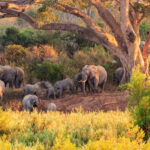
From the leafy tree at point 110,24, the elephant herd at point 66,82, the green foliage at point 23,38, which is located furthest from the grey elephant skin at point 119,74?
the green foliage at point 23,38

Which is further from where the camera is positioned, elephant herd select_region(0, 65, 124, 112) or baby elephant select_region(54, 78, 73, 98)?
baby elephant select_region(54, 78, 73, 98)

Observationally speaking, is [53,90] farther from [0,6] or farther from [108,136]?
[108,136]

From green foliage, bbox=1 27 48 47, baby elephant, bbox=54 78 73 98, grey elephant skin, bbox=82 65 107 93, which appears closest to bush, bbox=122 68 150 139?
baby elephant, bbox=54 78 73 98

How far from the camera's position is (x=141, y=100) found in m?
7.35

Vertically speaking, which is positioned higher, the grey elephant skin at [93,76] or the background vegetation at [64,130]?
the background vegetation at [64,130]

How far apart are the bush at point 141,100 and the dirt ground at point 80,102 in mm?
4990

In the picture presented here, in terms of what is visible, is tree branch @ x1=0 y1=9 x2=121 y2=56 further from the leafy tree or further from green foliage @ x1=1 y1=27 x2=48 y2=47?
green foliage @ x1=1 y1=27 x2=48 y2=47

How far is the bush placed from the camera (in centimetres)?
730

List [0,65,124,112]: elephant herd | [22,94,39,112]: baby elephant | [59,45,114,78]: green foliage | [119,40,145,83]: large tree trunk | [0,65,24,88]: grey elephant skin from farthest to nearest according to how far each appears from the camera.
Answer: [59,45,114,78]: green foliage → [0,65,24,88]: grey elephant skin → [119,40,145,83]: large tree trunk → [0,65,124,112]: elephant herd → [22,94,39,112]: baby elephant

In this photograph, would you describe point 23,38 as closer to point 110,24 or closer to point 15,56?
point 15,56

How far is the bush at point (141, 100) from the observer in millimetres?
7296

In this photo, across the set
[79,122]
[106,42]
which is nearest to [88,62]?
[106,42]

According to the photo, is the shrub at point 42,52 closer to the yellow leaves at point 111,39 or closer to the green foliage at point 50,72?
the green foliage at point 50,72

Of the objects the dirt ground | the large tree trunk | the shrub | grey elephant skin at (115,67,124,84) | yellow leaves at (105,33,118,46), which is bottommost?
the dirt ground
